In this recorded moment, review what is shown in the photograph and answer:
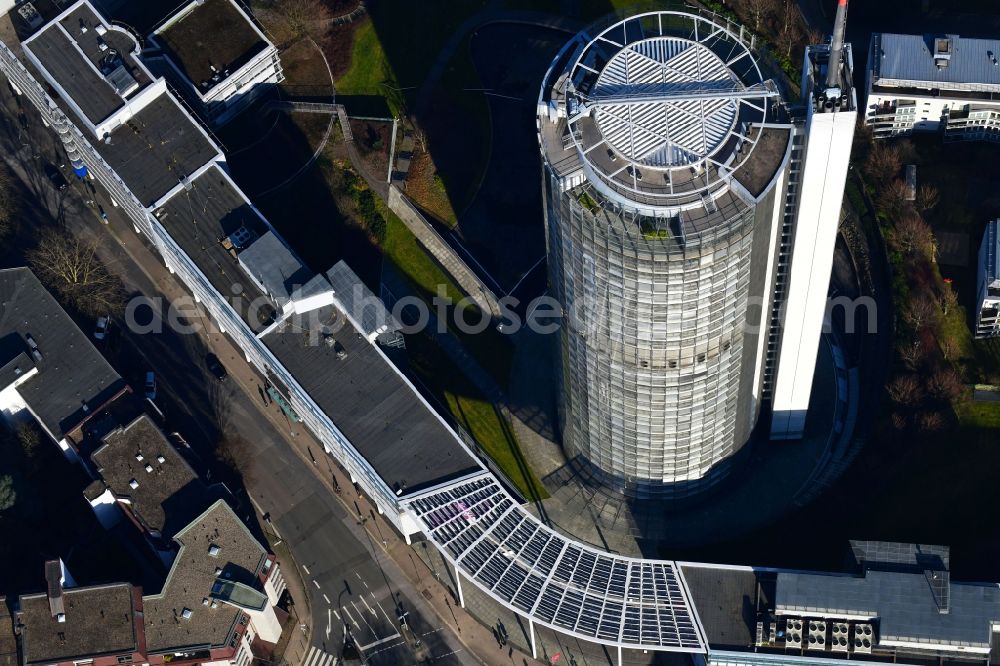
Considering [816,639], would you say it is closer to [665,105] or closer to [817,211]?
[817,211]

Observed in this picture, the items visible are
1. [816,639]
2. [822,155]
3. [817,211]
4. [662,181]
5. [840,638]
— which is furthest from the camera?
[840,638]

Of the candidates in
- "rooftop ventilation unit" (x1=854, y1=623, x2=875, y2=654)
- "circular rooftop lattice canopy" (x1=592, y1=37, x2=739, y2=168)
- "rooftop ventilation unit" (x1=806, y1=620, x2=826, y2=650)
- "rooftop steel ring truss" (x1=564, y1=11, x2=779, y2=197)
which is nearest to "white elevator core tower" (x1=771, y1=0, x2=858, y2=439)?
"rooftop steel ring truss" (x1=564, y1=11, x2=779, y2=197)

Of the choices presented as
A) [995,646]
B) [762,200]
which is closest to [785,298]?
[762,200]

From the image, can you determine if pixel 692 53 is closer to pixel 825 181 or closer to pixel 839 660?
pixel 825 181

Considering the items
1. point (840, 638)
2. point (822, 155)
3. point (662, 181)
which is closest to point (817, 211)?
point (822, 155)

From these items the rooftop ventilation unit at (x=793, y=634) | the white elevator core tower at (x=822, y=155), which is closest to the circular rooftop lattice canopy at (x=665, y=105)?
the white elevator core tower at (x=822, y=155)

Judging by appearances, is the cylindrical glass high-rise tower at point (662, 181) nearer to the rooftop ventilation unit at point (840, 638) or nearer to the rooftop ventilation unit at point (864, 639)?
the rooftop ventilation unit at point (840, 638)

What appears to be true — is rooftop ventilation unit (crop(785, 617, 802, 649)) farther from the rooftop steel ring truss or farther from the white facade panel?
the rooftop steel ring truss
